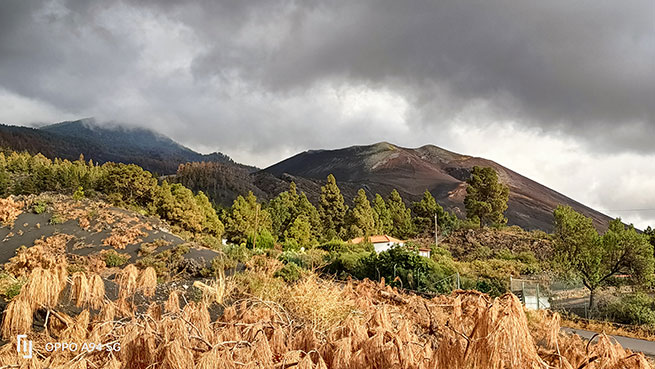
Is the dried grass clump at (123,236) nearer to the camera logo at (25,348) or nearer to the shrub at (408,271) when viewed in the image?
the shrub at (408,271)

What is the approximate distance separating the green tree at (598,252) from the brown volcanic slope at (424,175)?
71224mm

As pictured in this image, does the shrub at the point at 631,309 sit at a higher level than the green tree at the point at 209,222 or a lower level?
lower

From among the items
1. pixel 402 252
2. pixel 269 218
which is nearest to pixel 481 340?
pixel 402 252

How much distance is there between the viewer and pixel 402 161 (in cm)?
13000

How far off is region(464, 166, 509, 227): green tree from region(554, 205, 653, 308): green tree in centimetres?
2156

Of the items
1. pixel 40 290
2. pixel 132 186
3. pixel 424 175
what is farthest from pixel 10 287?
pixel 424 175

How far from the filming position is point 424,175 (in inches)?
4747

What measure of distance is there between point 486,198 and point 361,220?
38.2ft

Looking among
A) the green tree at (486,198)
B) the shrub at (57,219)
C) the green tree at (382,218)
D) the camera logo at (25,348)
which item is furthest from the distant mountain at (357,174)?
the camera logo at (25,348)

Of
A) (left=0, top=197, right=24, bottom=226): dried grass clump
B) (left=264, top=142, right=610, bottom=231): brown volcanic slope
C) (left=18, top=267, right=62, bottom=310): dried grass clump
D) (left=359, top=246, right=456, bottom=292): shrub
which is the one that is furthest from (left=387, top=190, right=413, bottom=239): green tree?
(left=264, top=142, right=610, bottom=231): brown volcanic slope

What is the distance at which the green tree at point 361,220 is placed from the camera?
108 ft

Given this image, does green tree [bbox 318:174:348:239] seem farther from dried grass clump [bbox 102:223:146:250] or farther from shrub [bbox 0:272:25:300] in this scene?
shrub [bbox 0:272:25:300]

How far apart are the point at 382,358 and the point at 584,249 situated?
13318mm

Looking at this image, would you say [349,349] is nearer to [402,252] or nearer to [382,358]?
[382,358]
